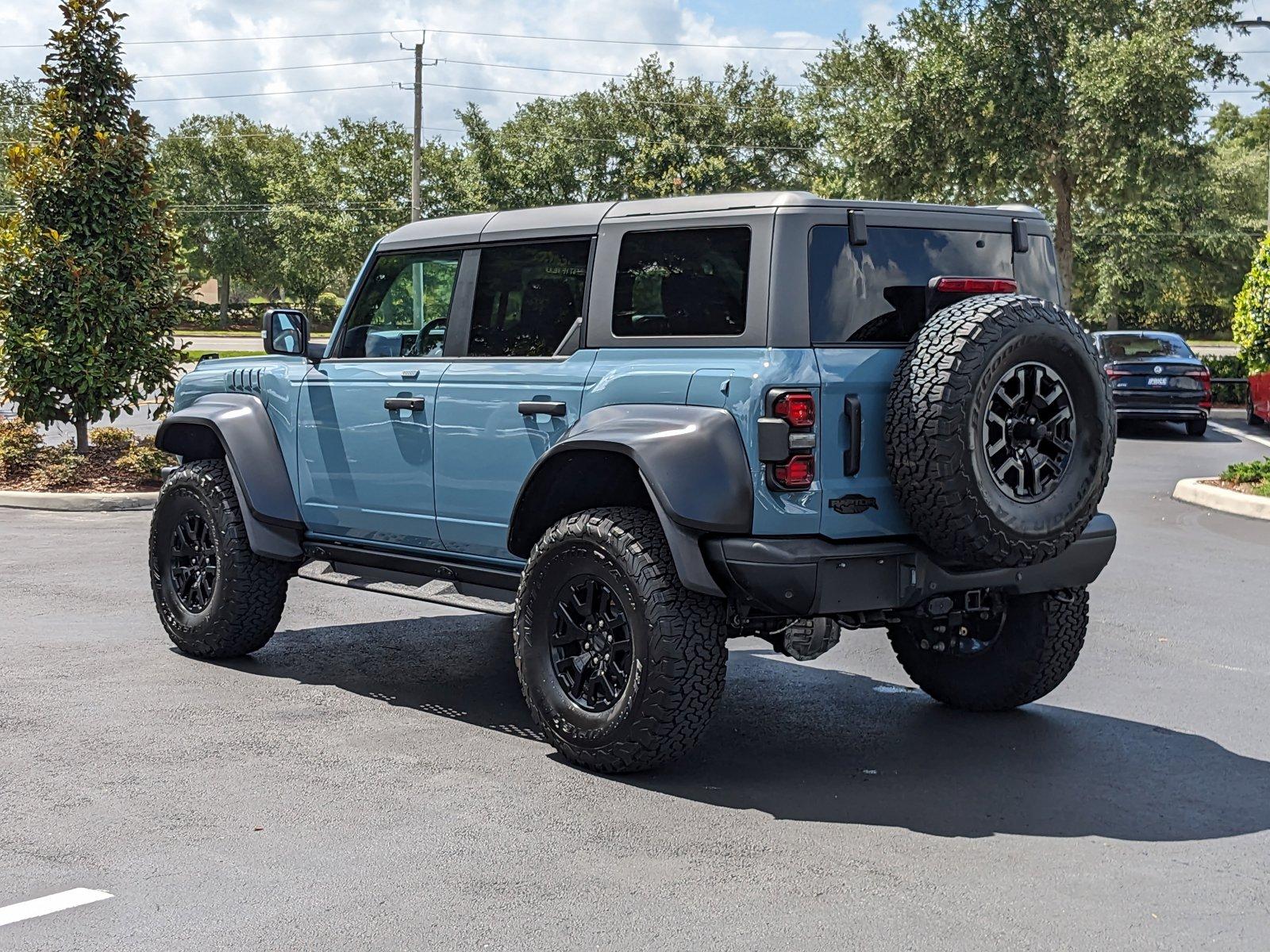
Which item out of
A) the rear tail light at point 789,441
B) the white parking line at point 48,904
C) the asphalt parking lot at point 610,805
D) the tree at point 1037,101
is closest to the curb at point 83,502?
the asphalt parking lot at point 610,805

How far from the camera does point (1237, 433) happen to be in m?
24.3

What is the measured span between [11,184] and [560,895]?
13.5 m

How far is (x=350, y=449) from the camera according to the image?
719 centimetres

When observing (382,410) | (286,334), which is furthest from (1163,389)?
(382,410)

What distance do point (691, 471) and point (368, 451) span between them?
2.23 m

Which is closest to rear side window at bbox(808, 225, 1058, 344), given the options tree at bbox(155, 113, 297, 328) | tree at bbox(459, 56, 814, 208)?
tree at bbox(459, 56, 814, 208)

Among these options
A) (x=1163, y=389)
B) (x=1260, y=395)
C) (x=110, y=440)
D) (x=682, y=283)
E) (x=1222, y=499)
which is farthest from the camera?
(x=1260, y=395)

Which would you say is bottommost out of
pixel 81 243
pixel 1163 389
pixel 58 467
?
pixel 58 467

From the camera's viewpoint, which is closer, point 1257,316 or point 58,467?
point 58,467

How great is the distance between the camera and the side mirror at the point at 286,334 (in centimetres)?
743

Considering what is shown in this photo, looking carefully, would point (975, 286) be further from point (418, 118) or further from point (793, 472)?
point (418, 118)

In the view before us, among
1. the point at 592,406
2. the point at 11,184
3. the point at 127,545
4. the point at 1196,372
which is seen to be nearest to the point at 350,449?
the point at 592,406

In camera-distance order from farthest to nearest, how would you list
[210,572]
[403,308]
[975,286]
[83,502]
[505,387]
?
1. [83,502]
2. [210,572]
3. [403,308]
4. [505,387]
5. [975,286]

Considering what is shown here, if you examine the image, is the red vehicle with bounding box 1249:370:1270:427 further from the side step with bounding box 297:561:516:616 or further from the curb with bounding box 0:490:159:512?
the side step with bounding box 297:561:516:616
